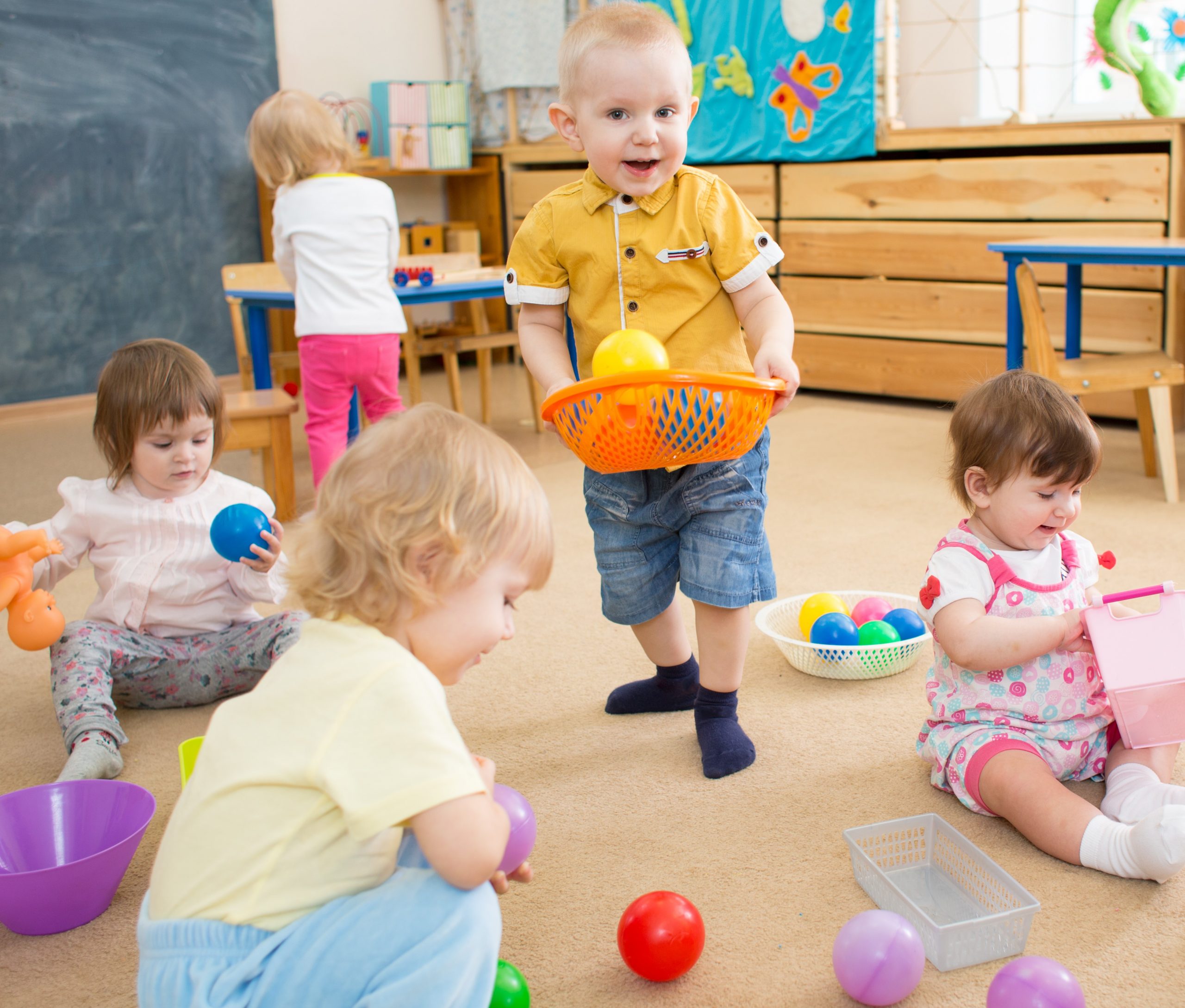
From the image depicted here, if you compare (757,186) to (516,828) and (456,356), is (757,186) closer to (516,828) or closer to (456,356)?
(456,356)

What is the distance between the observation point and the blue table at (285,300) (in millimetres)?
3248

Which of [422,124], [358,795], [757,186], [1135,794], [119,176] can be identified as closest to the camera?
[358,795]

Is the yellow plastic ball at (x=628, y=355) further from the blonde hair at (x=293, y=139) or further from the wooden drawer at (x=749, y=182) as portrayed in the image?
the wooden drawer at (x=749, y=182)

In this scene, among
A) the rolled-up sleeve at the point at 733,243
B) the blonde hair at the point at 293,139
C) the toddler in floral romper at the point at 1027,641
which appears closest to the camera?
the toddler in floral romper at the point at 1027,641

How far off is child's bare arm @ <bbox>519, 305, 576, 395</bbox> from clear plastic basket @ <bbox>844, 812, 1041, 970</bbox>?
2.40ft

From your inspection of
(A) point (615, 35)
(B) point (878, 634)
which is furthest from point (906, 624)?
(A) point (615, 35)

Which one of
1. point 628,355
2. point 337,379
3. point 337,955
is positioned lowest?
point 337,955

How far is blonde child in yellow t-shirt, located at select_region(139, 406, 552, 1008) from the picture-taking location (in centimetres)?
89

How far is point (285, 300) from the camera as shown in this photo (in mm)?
3213

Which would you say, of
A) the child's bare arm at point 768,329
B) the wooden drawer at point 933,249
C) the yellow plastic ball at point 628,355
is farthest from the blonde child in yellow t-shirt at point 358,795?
the wooden drawer at point 933,249

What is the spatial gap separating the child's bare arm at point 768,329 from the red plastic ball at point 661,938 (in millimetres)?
604

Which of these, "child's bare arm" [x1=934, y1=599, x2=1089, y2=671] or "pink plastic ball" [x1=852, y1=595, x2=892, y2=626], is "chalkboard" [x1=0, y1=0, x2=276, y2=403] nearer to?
"pink plastic ball" [x1=852, y1=595, x2=892, y2=626]

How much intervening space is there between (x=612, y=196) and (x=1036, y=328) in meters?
1.77

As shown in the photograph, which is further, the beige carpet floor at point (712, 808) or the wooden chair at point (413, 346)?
the wooden chair at point (413, 346)
